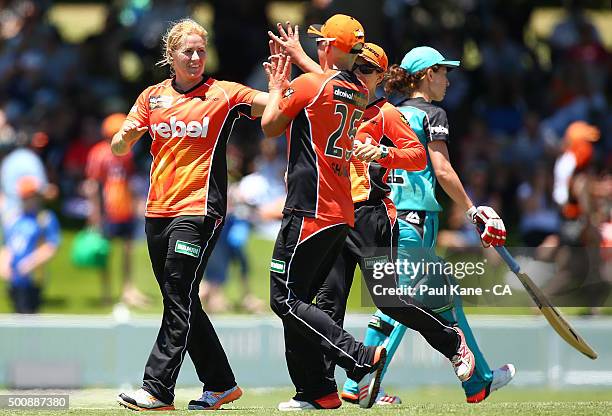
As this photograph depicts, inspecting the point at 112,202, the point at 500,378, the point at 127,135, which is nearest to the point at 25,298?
the point at 112,202

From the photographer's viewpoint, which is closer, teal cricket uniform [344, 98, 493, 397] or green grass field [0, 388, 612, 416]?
green grass field [0, 388, 612, 416]

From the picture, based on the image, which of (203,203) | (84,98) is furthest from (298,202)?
(84,98)

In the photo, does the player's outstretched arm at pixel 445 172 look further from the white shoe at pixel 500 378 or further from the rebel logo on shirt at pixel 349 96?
the white shoe at pixel 500 378

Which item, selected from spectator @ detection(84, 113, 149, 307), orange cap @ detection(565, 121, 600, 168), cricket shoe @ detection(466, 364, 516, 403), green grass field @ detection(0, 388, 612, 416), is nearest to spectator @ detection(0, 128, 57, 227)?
spectator @ detection(84, 113, 149, 307)

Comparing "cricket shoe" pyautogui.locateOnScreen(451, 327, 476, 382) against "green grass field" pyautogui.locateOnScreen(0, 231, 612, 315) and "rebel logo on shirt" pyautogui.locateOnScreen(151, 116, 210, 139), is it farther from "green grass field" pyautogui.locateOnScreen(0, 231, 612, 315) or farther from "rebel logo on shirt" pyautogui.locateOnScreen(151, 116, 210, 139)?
"green grass field" pyautogui.locateOnScreen(0, 231, 612, 315)

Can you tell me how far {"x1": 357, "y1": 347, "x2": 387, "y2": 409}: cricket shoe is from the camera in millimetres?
8023

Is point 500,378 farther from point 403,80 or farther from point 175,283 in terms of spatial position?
point 175,283

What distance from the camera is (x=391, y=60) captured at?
1638 centimetres

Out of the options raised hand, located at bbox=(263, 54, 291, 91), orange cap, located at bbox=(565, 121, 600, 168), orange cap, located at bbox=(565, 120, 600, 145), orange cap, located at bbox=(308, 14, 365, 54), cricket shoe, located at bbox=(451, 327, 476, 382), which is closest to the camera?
raised hand, located at bbox=(263, 54, 291, 91)

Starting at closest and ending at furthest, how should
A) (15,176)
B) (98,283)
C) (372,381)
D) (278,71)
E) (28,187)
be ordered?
1. (278,71)
2. (372,381)
3. (28,187)
4. (15,176)
5. (98,283)

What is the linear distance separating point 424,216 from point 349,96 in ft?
3.64

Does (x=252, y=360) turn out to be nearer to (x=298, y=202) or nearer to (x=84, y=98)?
(x=298, y=202)

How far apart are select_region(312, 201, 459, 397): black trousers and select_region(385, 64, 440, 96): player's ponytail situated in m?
0.83

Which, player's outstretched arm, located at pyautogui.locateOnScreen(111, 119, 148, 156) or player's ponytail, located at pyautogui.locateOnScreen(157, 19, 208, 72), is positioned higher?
player's ponytail, located at pyautogui.locateOnScreen(157, 19, 208, 72)
